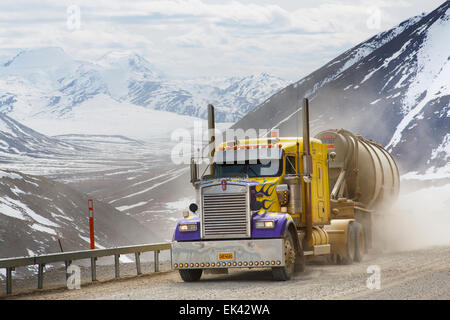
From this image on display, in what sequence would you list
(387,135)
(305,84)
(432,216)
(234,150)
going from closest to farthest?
1. (234,150)
2. (432,216)
3. (387,135)
4. (305,84)

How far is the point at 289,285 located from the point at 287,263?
1187 millimetres

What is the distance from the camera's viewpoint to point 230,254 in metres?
16.7

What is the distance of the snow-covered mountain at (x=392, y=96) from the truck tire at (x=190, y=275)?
214ft

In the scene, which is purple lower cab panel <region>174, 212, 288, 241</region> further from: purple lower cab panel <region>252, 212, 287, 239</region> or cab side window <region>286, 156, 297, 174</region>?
cab side window <region>286, 156, 297, 174</region>

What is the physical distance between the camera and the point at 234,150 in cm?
1852

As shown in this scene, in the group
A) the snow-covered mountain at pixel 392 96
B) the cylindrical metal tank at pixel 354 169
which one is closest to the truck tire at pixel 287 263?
the cylindrical metal tank at pixel 354 169

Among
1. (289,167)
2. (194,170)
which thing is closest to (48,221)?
(194,170)

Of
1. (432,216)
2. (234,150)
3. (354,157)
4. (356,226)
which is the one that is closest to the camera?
(234,150)

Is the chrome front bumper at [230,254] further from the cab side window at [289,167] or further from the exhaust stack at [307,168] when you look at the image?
the cab side window at [289,167]

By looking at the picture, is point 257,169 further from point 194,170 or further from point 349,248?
point 349,248
